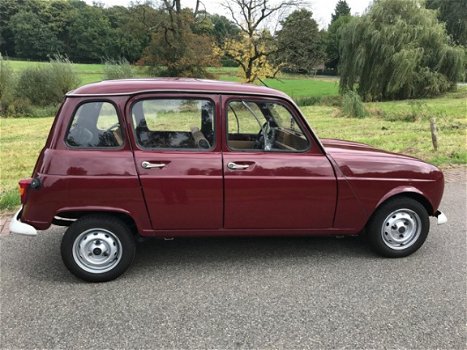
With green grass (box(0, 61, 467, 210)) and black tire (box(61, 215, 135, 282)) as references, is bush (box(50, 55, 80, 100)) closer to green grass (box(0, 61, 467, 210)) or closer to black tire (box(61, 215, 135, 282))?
green grass (box(0, 61, 467, 210))

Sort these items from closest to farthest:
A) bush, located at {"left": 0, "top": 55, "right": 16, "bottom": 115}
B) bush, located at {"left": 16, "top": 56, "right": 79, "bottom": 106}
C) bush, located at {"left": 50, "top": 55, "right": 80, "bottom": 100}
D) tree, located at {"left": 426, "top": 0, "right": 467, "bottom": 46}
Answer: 1. bush, located at {"left": 0, "top": 55, "right": 16, "bottom": 115}
2. bush, located at {"left": 16, "top": 56, "right": 79, "bottom": 106}
3. bush, located at {"left": 50, "top": 55, "right": 80, "bottom": 100}
4. tree, located at {"left": 426, "top": 0, "right": 467, "bottom": 46}

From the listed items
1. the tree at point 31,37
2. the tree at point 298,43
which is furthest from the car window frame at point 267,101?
the tree at point 31,37

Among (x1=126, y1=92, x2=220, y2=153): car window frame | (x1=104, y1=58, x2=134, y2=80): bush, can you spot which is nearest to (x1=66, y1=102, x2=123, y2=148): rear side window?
(x1=126, y1=92, x2=220, y2=153): car window frame

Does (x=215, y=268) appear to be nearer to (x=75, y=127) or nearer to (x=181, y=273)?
(x=181, y=273)

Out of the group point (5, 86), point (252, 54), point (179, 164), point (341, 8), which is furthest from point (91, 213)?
point (341, 8)

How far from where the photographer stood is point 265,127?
4.02 meters

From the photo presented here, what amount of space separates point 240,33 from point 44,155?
3559cm

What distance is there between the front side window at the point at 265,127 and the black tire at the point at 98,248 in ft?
4.15

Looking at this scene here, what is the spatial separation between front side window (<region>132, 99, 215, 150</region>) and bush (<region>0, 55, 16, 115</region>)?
26.2m

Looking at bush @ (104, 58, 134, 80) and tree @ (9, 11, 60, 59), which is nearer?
bush @ (104, 58, 134, 80)

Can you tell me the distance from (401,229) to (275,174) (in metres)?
1.44

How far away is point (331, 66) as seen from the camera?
8150 cm

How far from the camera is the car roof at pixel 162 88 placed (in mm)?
3609

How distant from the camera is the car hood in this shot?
153 inches
